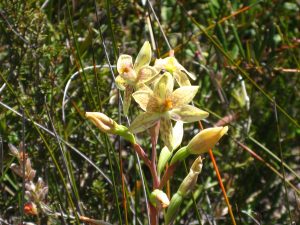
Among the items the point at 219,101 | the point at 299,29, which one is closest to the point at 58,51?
the point at 219,101

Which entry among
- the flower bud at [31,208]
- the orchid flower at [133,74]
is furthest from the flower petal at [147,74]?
the flower bud at [31,208]

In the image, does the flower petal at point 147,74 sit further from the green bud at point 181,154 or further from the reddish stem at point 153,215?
the reddish stem at point 153,215

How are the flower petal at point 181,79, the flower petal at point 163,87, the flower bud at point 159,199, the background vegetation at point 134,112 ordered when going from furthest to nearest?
1. the background vegetation at point 134,112
2. the flower petal at point 181,79
3. the flower petal at point 163,87
4. the flower bud at point 159,199

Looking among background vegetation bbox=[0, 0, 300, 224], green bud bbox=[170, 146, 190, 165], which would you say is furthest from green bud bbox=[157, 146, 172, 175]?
background vegetation bbox=[0, 0, 300, 224]

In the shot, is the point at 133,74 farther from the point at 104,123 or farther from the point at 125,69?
the point at 104,123

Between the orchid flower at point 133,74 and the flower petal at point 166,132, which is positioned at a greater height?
the orchid flower at point 133,74

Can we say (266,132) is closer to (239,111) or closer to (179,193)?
(239,111)

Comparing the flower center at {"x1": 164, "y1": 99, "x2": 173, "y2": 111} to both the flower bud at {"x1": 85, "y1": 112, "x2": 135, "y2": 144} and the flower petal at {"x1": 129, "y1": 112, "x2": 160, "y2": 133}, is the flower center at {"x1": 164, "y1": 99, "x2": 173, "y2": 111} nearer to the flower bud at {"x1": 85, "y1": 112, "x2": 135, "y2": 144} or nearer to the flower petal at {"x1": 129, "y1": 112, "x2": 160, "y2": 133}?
the flower petal at {"x1": 129, "y1": 112, "x2": 160, "y2": 133}
